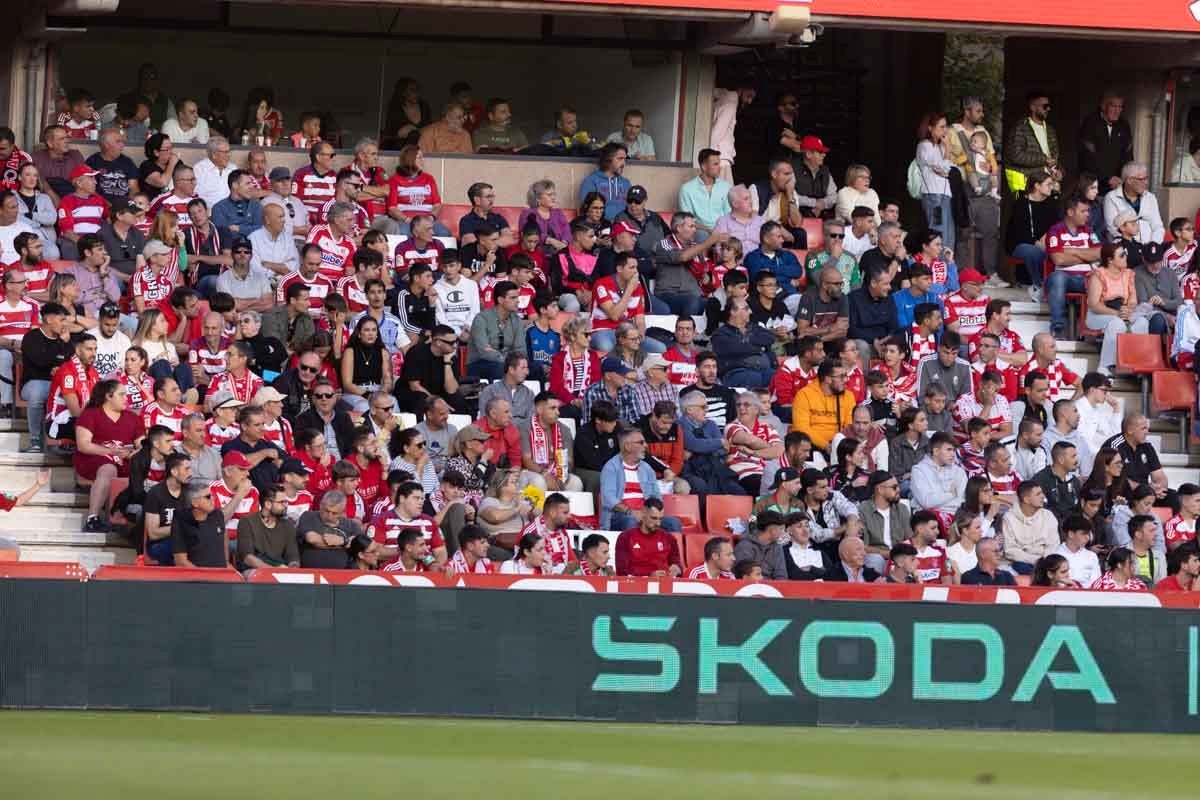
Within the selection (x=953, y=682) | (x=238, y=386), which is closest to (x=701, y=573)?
(x=953, y=682)

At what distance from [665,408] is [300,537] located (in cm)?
324

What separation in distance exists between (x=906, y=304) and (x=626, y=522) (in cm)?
405

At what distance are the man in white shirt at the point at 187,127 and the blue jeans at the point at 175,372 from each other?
3607 mm

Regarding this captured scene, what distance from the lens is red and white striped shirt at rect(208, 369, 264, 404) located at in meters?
16.8

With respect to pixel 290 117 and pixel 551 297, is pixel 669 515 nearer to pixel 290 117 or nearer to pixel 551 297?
pixel 551 297

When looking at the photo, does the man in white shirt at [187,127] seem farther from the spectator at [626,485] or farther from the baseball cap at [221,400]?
the spectator at [626,485]

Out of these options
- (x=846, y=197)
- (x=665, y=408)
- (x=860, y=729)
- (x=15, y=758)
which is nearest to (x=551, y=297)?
(x=665, y=408)

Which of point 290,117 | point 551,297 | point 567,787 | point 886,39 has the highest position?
point 886,39

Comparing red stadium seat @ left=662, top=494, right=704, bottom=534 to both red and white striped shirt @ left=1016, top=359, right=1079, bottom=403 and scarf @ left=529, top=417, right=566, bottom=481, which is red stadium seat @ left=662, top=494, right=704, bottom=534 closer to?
scarf @ left=529, top=417, right=566, bottom=481

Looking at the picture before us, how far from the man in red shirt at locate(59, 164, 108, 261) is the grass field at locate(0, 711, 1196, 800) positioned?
5.47 meters

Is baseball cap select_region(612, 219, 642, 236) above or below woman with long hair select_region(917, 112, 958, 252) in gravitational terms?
below

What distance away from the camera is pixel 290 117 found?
20.9m

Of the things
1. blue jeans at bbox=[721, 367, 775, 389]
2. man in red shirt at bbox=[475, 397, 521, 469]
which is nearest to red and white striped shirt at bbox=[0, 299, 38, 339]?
man in red shirt at bbox=[475, 397, 521, 469]

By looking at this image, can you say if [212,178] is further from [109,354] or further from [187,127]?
[109,354]
